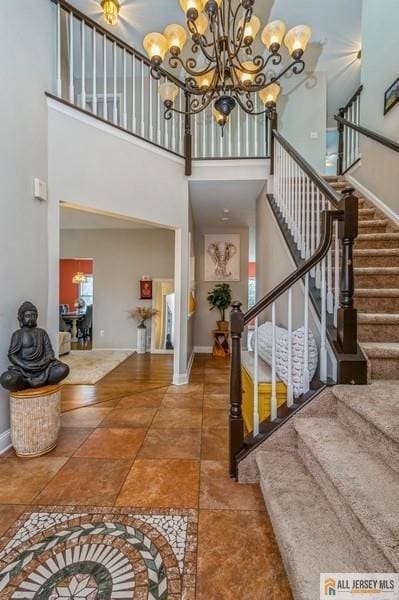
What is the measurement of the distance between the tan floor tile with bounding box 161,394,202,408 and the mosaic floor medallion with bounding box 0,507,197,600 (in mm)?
1595

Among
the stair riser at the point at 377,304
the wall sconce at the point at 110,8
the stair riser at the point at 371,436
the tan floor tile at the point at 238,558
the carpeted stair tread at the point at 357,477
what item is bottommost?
the tan floor tile at the point at 238,558

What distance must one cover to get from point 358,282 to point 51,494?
2.81 metres

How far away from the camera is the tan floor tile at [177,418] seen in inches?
107

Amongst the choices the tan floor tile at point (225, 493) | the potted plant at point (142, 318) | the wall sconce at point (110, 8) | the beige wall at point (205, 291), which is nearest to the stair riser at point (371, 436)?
the tan floor tile at point (225, 493)

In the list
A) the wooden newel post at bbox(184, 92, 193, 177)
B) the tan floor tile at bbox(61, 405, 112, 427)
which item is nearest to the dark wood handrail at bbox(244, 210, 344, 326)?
the tan floor tile at bbox(61, 405, 112, 427)

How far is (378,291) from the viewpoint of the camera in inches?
90.7

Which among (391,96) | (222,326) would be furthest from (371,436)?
(222,326)

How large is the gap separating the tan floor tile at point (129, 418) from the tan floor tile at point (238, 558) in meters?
1.33

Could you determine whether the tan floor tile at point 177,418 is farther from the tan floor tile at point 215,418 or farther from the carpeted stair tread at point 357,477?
the carpeted stair tread at point 357,477

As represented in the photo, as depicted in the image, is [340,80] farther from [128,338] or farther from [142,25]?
[128,338]

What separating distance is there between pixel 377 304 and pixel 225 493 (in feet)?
6.03

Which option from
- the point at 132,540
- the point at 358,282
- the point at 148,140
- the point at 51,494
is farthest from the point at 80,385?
the point at 358,282

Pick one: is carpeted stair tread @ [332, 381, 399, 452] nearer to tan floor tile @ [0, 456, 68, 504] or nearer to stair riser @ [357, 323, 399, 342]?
stair riser @ [357, 323, 399, 342]

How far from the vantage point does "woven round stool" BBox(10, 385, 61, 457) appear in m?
2.12
